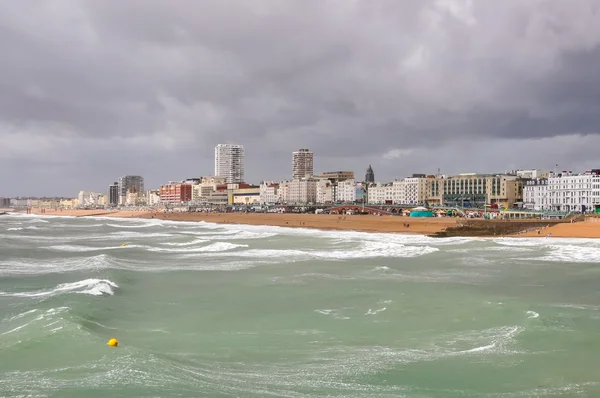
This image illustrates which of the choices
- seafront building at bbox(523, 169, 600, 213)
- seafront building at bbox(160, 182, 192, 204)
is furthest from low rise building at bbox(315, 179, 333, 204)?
seafront building at bbox(523, 169, 600, 213)

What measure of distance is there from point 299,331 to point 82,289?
8.05m

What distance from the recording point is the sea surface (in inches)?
313

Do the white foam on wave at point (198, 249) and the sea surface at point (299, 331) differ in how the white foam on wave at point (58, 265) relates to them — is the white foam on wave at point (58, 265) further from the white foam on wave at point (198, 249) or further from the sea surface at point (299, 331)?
the white foam on wave at point (198, 249)

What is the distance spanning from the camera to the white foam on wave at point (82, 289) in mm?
15000

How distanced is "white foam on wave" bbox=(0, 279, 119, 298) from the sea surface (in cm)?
7

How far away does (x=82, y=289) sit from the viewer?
15.8 metres

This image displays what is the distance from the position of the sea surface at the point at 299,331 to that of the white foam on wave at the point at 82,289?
67 millimetres

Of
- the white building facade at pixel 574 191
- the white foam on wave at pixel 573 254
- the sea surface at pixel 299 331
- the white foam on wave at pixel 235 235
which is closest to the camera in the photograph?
the sea surface at pixel 299 331

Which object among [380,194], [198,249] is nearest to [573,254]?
[198,249]

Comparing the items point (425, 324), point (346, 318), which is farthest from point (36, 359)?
point (425, 324)

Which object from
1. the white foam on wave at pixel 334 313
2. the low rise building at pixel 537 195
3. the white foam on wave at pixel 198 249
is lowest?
the white foam on wave at pixel 198 249

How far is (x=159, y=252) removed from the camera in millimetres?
29047

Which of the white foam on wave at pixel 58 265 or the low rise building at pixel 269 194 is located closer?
the white foam on wave at pixel 58 265

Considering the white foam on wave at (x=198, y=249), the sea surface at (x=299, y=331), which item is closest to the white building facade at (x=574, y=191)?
the white foam on wave at (x=198, y=249)
